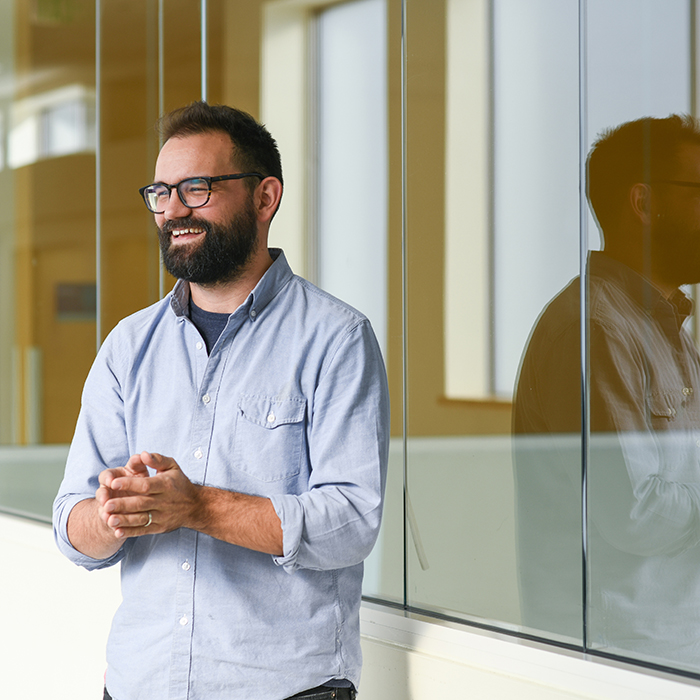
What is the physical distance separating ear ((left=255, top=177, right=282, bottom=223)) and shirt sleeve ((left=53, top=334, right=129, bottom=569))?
417 millimetres

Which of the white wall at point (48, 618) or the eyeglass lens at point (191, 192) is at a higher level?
the eyeglass lens at point (191, 192)

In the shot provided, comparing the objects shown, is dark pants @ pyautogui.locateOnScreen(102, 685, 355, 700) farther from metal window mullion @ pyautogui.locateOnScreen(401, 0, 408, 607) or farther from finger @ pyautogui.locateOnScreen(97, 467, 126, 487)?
metal window mullion @ pyautogui.locateOnScreen(401, 0, 408, 607)

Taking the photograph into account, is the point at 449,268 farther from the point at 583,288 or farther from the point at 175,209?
the point at 175,209

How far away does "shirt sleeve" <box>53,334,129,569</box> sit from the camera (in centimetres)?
176

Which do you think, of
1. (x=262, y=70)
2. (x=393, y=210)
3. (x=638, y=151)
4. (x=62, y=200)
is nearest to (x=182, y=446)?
(x=638, y=151)

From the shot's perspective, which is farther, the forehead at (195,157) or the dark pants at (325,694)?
the forehead at (195,157)

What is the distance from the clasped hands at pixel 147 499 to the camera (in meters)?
1.50

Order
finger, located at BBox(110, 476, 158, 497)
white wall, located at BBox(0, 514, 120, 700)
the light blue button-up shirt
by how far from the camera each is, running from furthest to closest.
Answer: white wall, located at BBox(0, 514, 120, 700) → the light blue button-up shirt → finger, located at BBox(110, 476, 158, 497)

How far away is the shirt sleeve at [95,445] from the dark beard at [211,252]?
0.82 ft

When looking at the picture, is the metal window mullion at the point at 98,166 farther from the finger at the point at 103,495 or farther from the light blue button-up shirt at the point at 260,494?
the finger at the point at 103,495

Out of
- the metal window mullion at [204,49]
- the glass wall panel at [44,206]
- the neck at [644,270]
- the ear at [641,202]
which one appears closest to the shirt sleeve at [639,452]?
the neck at [644,270]

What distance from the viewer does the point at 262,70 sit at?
4793mm

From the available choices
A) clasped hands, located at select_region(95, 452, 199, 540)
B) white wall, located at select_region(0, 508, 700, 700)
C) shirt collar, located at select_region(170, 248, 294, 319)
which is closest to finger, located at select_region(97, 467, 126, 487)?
clasped hands, located at select_region(95, 452, 199, 540)

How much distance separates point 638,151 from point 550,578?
1.03 meters
